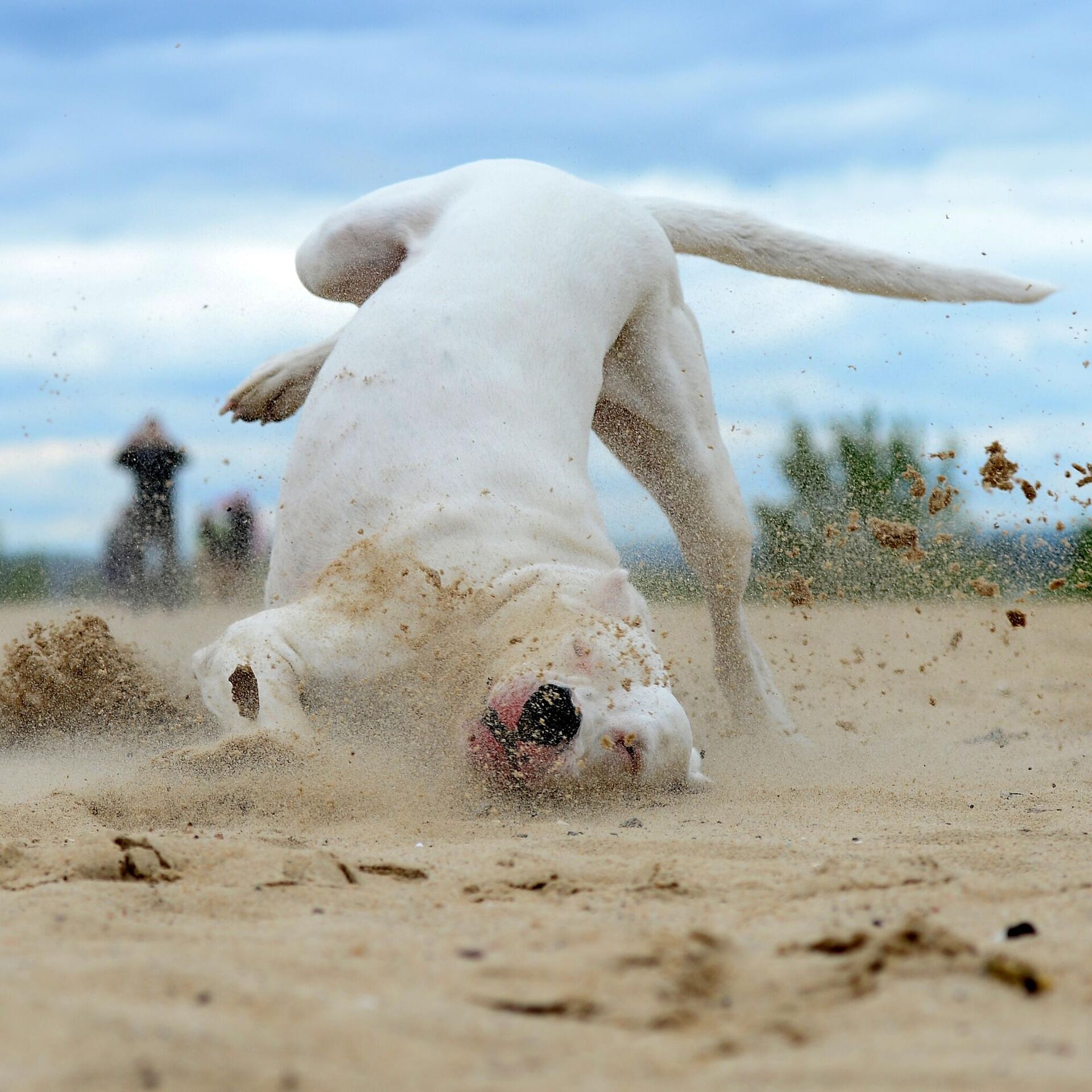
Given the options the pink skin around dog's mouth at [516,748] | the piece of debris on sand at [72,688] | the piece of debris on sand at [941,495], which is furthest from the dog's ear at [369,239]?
the pink skin around dog's mouth at [516,748]

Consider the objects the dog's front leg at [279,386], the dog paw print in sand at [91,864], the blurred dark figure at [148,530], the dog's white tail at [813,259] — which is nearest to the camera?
the dog paw print in sand at [91,864]

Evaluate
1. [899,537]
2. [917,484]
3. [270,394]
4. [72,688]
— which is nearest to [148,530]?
[270,394]

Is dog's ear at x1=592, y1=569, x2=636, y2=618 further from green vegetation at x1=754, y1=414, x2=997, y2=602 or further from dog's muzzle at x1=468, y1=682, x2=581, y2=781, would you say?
green vegetation at x1=754, y1=414, x2=997, y2=602

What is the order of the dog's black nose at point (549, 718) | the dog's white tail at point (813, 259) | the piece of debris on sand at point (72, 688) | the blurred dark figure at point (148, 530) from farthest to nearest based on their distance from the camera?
the blurred dark figure at point (148, 530)
the dog's white tail at point (813, 259)
the piece of debris on sand at point (72, 688)
the dog's black nose at point (549, 718)

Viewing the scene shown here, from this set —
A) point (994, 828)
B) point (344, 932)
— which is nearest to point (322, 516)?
point (994, 828)

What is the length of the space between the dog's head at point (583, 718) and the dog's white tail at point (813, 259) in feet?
Answer: 9.96

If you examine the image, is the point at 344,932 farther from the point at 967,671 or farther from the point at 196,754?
the point at 967,671

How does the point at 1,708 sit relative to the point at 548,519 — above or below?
below

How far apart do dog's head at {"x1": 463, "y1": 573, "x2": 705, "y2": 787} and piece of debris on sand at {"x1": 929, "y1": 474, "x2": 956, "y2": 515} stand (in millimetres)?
1821

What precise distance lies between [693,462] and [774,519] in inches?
74.2

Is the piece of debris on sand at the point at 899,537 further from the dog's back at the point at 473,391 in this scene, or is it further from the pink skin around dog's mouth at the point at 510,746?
the pink skin around dog's mouth at the point at 510,746

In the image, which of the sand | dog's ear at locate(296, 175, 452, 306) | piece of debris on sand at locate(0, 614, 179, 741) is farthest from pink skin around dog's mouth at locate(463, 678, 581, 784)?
dog's ear at locate(296, 175, 452, 306)

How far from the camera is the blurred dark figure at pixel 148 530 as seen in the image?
725 cm

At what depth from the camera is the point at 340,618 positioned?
13.8 ft
